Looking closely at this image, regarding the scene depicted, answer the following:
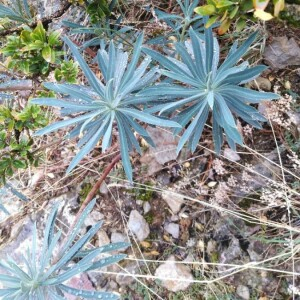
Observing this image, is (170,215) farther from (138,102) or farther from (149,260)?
(138,102)

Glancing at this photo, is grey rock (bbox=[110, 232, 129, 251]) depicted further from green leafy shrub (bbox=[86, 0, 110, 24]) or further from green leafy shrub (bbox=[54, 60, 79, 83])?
green leafy shrub (bbox=[86, 0, 110, 24])

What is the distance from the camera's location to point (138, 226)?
2.41 metres

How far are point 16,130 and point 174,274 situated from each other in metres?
1.15

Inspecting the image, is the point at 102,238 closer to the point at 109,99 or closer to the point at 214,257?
the point at 214,257

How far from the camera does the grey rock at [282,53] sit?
7.12 ft

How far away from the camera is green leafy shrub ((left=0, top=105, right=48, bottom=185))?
1.71m

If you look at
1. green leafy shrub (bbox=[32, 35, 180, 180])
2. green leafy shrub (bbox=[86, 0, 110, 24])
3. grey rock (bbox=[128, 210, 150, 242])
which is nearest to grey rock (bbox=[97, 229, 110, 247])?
grey rock (bbox=[128, 210, 150, 242])

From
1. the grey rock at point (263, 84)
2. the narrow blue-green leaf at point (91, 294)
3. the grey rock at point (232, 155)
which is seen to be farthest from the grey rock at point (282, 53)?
the narrow blue-green leaf at point (91, 294)

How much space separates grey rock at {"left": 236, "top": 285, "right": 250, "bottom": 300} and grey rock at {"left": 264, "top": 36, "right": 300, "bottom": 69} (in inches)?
46.8

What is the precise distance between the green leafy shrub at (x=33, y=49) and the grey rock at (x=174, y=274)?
1265 mm

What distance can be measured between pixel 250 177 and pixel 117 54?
3.37 feet

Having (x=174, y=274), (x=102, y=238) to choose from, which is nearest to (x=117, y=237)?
(x=102, y=238)

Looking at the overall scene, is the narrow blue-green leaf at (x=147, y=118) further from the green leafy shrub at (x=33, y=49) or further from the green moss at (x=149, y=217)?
the green moss at (x=149, y=217)

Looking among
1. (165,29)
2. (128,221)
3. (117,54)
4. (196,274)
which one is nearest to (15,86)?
(117,54)
